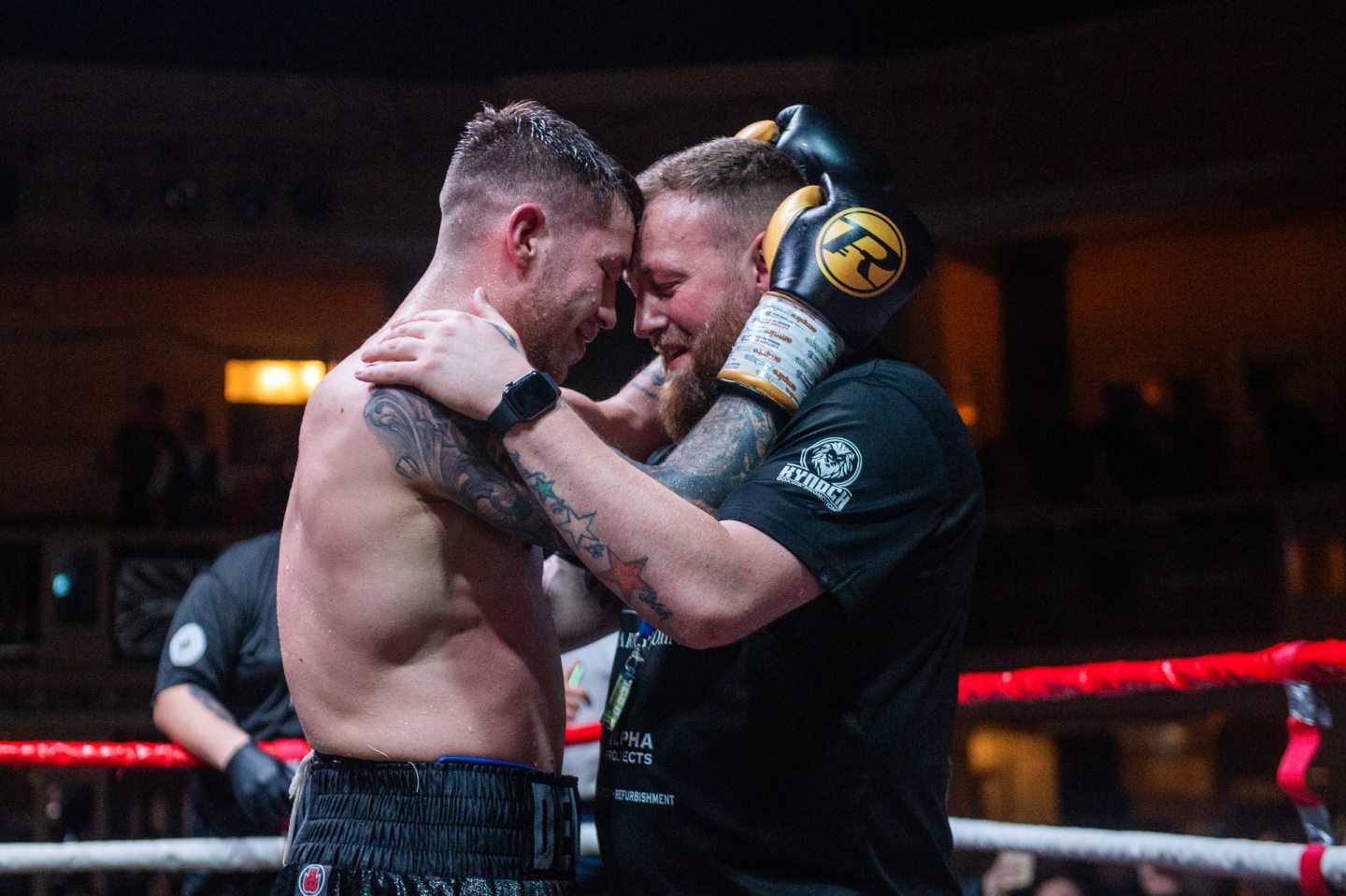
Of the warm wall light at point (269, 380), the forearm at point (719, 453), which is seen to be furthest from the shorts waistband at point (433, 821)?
the warm wall light at point (269, 380)

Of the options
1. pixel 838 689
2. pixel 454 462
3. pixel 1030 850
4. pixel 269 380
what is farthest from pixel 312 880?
pixel 269 380

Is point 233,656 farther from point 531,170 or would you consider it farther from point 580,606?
point 531,170

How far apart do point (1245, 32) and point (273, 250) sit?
21.5ft

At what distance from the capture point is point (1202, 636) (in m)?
7.66

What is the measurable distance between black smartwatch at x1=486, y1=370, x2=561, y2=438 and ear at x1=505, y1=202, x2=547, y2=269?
25 centimetres

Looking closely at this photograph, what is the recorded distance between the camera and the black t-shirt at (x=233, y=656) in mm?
2850

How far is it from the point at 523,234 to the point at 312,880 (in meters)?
0.74

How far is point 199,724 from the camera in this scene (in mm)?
2693

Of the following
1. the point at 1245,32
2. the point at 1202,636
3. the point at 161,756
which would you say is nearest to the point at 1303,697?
the point at 161,756

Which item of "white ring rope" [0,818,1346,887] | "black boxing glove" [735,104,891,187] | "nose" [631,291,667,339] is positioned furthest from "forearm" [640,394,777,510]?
Answer: "white ring rope" [0,818,1346,887]

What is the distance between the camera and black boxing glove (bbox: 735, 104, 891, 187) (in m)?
A: 1.73

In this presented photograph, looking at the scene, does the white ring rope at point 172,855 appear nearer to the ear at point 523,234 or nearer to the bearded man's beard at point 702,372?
the bearded man's beard at point 702,372

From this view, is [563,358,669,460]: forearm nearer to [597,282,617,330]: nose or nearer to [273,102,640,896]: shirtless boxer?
[597,282,617,330]: nose

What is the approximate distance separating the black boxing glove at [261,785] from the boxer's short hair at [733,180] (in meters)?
1.36
